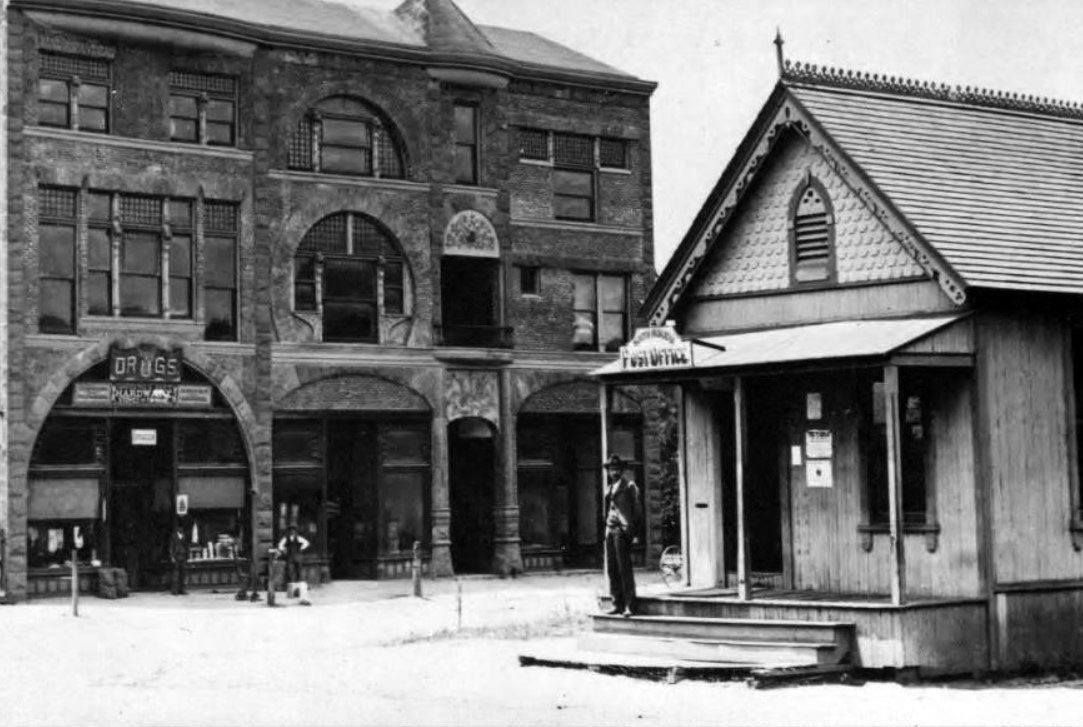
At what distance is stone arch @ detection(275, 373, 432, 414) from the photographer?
40625 millimetres

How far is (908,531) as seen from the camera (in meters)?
21.8

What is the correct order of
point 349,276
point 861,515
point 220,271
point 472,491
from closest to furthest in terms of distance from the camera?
1. point 861,515
2. point 220,271
3. point 349,276
4. point 472,491

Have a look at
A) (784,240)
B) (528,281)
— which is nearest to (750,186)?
(784,240)

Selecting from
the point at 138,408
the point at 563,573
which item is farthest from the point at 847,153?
the point at 563,573

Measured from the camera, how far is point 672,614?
22.7 m

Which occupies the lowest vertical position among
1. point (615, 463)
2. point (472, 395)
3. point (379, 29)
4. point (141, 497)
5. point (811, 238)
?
point (141, 497)

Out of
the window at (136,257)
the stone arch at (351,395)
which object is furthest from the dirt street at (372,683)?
the stone arch at (351,395)

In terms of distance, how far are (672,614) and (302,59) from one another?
72.4 feet

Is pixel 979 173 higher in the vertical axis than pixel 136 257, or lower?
lower

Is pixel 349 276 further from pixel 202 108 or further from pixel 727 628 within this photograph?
pixel 727 628

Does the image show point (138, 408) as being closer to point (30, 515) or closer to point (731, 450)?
point (30, 515)

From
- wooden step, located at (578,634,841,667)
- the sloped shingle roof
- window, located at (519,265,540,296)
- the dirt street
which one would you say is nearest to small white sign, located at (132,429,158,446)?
the dirt street

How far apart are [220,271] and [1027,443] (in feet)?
73.7

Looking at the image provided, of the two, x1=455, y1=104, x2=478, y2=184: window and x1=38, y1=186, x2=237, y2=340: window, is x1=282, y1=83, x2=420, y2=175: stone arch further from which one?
x1=38, y1=186, x2=237, y2=340: window
